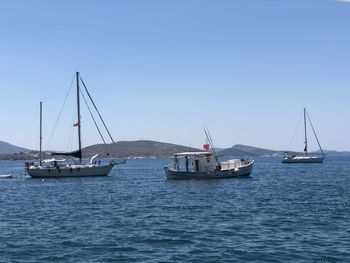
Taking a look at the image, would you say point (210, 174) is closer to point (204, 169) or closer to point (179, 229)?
point (204, 169)

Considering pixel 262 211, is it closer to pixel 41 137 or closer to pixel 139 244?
pixel 139 244

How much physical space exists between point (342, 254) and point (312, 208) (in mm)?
16207

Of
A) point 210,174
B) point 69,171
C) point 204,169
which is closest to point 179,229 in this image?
point 210,174

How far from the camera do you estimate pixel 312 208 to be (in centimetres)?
3853

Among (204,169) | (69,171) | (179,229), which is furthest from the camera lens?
(69,171)

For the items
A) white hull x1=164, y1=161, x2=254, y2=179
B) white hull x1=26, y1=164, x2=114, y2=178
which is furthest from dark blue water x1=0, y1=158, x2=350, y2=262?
white hull x1=26, y1=164, x2=114, y2=178

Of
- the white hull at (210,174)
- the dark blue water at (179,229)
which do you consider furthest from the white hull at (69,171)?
the dark blue water at (179,229)

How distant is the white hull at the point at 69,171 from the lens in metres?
88.2

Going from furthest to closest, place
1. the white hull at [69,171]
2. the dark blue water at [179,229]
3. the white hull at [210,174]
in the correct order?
the white hull at [69,171], the white hull at [210,174], the dark blue water at [179,229]

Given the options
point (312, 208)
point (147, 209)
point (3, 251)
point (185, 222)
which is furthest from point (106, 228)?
point (312, 208)

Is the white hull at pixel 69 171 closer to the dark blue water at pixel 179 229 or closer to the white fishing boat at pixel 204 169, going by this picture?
the white fishing boat at pixel 204 169

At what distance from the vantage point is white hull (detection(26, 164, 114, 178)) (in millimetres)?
88250

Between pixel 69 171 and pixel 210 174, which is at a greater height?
pixel 69 171

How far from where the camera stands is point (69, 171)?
88.3m
